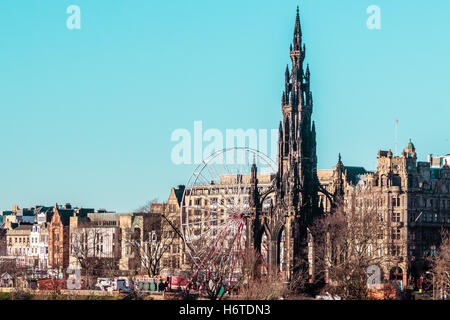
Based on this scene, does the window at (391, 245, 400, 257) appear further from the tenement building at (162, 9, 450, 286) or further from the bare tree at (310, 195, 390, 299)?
the bare tree at (310, 195, 390, 299)

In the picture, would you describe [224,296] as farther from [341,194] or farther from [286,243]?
[341,194]

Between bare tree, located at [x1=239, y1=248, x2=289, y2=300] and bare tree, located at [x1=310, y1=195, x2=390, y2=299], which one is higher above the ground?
bare tree, located at [x1=310, y1=195, x2=390, y2=299]

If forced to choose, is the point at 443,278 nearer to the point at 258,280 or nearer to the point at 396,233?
the point at 258,280

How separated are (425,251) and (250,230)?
1130 inches

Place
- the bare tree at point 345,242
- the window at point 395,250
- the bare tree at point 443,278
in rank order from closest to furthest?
the bare tree at point 443,278
the bare tree at point 345,242
the window at point 395,250

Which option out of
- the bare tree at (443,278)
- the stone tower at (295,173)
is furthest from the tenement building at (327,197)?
the bare tree at (443,278)

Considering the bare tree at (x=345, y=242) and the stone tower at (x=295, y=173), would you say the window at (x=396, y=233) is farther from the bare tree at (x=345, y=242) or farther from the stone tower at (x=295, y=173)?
the stone tower at (x=295, y=173)

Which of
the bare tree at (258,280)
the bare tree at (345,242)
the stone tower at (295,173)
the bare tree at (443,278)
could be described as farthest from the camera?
the stone tower at (295,173)

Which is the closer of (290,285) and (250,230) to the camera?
(290,285)

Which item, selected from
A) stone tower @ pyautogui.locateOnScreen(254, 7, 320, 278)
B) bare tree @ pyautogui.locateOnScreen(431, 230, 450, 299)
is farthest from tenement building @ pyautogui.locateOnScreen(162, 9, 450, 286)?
bare tree @ pyautogui.locateOnScreen(431, 230, 450, 299)

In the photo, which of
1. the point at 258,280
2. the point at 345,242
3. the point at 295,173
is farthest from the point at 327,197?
the point at 258,280
